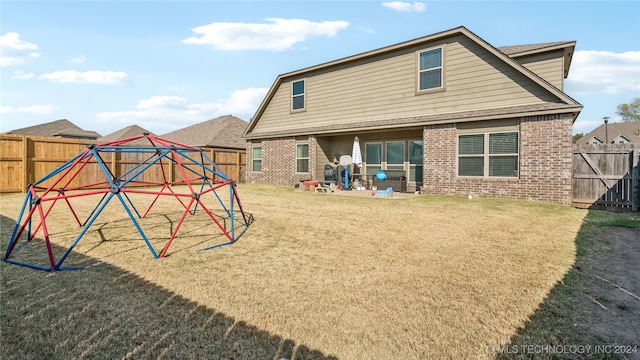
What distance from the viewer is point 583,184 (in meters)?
9.79

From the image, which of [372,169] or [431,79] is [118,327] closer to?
[431,79]

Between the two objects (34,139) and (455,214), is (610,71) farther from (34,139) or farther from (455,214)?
(34,139)

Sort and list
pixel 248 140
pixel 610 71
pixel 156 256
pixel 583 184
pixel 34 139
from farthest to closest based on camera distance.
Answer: pixel 610 71
pixel 248 140
pixel 34 139
pixel 583 184
pixel 156 256

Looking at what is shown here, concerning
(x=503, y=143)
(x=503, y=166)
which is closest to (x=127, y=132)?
(x=503, y=143)

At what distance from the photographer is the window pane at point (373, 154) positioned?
15.0m

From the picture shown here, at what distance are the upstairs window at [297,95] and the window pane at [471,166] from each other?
917 centimetres

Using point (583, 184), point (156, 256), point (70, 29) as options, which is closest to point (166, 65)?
point (70, 29)

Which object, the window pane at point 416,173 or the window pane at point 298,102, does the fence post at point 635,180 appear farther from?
the window pane at point 298,102

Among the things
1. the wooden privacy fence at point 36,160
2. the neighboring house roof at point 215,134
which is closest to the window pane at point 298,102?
the wooden privacy fence at point 36,160

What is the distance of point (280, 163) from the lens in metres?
17.5

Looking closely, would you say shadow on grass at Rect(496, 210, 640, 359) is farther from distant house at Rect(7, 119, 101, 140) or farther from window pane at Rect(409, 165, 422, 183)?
distant house at Rect(7, 119, 101, 140)

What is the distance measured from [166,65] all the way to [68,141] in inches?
243

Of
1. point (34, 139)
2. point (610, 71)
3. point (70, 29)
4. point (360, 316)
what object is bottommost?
point (360, 316)

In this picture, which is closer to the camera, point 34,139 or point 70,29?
point 70,29
